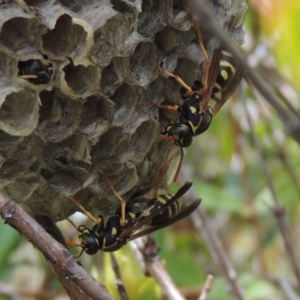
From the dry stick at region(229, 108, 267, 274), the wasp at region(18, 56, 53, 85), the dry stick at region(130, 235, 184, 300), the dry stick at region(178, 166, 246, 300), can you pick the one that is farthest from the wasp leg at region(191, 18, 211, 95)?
the dry stick at region(229, 108, 267, 274)

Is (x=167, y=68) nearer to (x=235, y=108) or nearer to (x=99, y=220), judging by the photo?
(x=99, y=220)

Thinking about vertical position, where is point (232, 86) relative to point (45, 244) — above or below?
above

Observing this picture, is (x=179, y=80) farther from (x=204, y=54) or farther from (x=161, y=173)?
(x=161, y=173)

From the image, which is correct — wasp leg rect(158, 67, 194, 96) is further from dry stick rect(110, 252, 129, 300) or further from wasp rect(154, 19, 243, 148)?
dry stick rect(110, 252, 129, 300)

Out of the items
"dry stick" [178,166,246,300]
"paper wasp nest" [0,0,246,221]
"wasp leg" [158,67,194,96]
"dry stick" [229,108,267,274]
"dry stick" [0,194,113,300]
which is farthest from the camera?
"dry stick" [229,108,267,274]

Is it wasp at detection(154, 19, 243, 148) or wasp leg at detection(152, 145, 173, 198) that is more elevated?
wasp at detection(154, 19, 243, 148)

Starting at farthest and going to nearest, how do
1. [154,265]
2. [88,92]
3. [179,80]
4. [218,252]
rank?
[218,252], [154,265], [179,80], [88,92]

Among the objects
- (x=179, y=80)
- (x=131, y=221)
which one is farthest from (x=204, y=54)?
(x=131, y=221)
